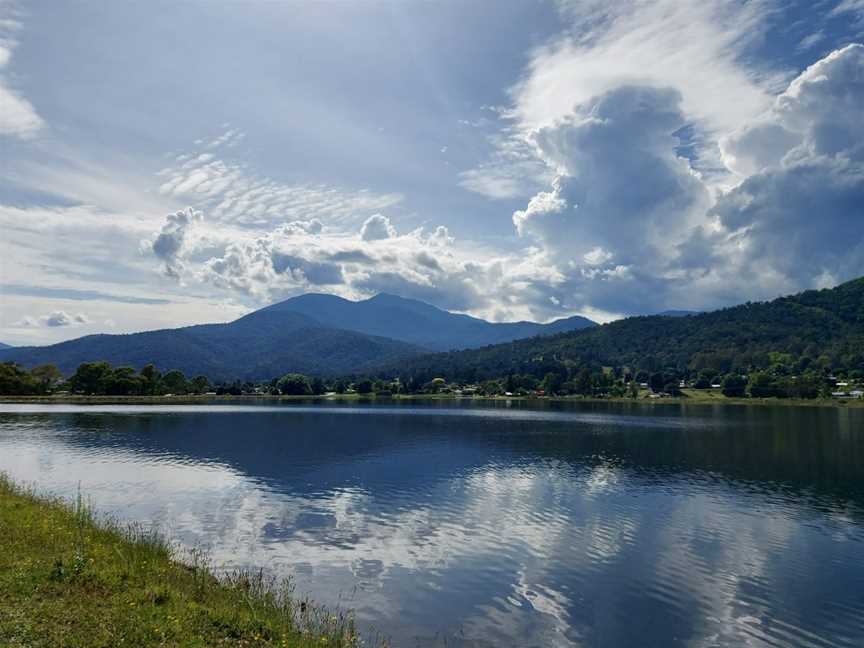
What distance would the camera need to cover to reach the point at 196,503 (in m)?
47.9

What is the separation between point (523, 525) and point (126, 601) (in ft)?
94.9

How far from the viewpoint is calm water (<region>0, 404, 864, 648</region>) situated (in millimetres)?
26922

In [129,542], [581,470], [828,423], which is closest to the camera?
[129,542]

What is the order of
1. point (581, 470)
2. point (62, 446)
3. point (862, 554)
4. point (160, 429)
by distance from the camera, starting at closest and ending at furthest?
point (862, 554)
point (581, 470)
point (62, 446)
point (160, 429)

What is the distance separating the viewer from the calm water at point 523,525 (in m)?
26.9

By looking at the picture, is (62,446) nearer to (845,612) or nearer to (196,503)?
(196,503)

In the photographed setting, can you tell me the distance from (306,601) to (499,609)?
902 cm

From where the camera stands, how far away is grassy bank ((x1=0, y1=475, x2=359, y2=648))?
17969 mm

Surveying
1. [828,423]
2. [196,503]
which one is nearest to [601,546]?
[196,503]

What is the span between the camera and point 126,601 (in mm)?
21000

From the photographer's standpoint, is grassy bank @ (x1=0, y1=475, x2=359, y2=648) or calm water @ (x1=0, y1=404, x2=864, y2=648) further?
calm water @ (x1=0, y1=404, x2=864, y2=648)

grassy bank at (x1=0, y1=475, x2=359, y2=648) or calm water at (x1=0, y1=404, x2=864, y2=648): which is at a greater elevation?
grassy bank at (x1=0, y1=475, x2=359, y2=648)

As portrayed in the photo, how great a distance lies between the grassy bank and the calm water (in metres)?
4.14

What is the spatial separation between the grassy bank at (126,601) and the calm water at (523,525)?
4141 millimetres
